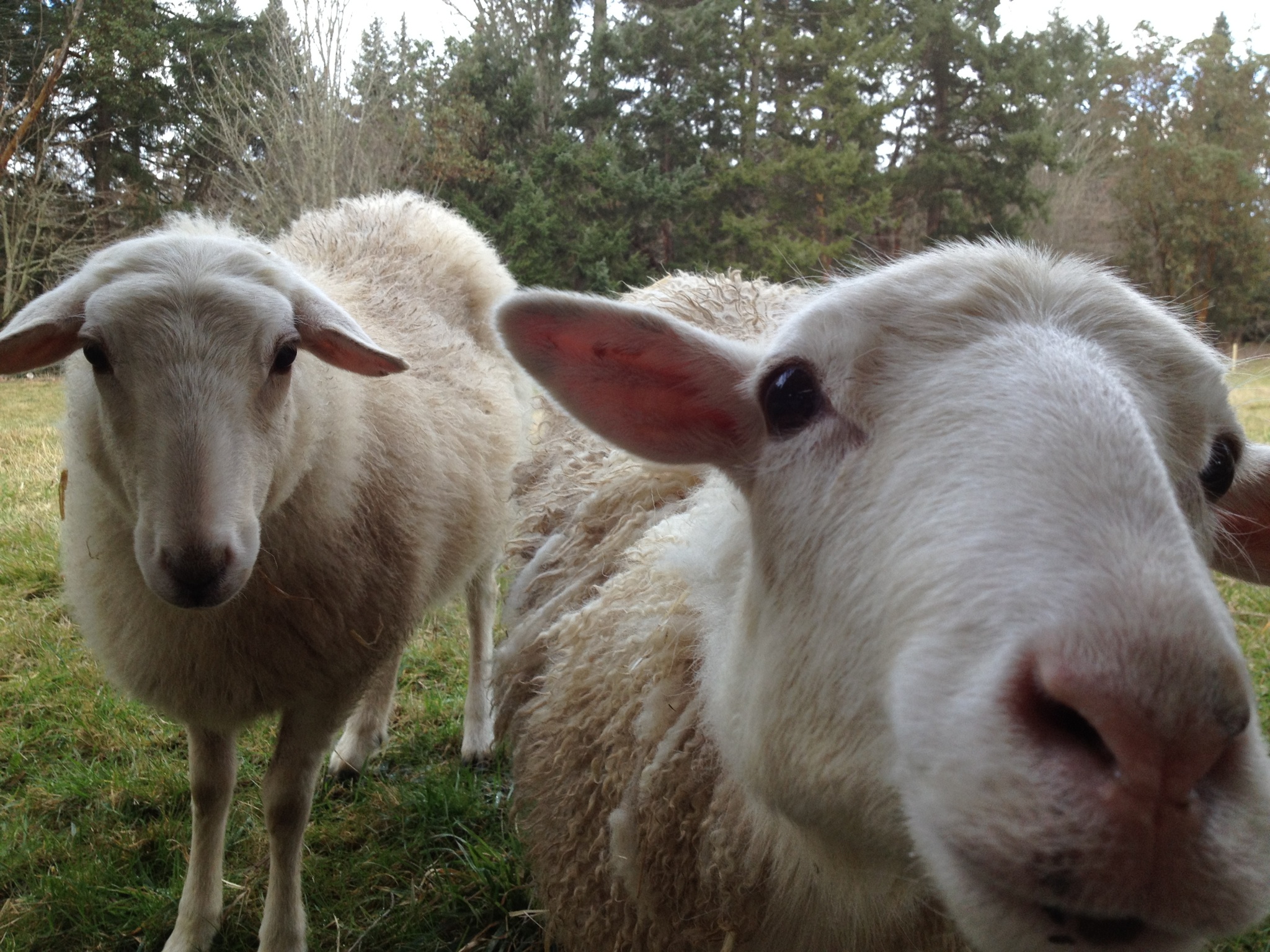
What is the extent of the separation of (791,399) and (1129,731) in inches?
29.0

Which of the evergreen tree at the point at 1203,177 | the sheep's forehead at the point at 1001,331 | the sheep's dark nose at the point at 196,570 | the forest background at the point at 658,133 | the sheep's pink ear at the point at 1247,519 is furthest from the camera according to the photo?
the forest background at the point at 658,133

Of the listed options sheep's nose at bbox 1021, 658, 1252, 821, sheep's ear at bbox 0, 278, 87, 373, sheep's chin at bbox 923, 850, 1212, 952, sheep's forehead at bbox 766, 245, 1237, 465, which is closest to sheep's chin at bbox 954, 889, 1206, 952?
sheep's chin at bbox 923, 850, 1212, 952

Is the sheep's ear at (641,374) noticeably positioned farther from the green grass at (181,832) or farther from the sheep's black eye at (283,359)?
the green grass at (181,832)

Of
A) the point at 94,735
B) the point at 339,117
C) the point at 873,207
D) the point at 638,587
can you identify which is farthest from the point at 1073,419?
the point at 339,117

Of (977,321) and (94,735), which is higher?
(977,321)

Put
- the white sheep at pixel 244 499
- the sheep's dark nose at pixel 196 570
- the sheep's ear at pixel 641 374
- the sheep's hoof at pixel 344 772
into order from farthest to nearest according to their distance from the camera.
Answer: the sheep's hoof at pixel 344 772, the white sheep at pixel 244 499, the sheep's dark nose at pixel 196 570, the sheep's ear at pixel 641 374

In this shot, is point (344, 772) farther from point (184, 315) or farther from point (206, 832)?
point (184, 315)

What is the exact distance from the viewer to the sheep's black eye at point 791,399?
4.50 ft

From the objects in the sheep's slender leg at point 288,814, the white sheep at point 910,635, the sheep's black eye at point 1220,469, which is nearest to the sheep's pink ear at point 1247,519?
the white sheep at point 910,635

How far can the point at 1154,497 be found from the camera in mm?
968

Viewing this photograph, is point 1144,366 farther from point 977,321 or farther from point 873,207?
point 873,207

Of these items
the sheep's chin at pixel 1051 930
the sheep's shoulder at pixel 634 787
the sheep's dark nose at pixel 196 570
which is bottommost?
the sheep's shoulder at pixel 634 787

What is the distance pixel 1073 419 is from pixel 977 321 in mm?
279

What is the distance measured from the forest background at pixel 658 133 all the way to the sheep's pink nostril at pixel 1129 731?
908cm
